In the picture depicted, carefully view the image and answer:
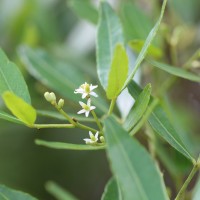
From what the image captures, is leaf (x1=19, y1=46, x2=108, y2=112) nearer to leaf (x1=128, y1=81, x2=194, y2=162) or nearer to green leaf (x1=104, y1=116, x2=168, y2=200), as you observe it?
leaf (x1=128, y1=81, x2=194, y2=162)

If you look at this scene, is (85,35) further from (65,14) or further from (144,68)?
(144,68)

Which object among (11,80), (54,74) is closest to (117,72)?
(11,80)

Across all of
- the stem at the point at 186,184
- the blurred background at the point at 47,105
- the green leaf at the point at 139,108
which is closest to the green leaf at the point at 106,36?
the green leaf at the point at 139,108

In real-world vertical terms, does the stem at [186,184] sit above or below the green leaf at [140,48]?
Result: below

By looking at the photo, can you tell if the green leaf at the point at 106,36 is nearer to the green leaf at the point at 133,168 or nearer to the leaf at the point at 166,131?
the leaf at the point at 166,131

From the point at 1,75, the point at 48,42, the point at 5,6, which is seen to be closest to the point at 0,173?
the point at 48,42
